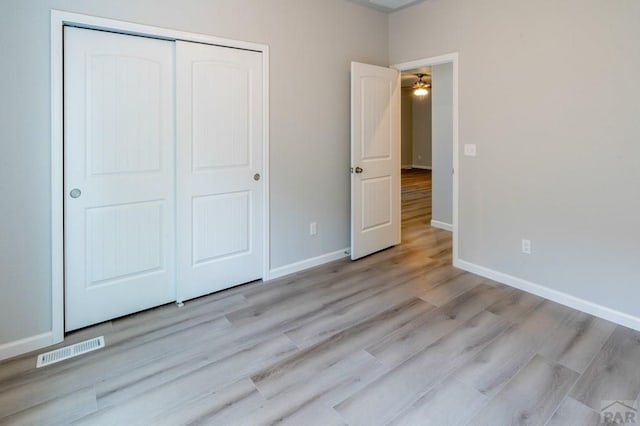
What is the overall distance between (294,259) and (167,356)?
159 centimetres

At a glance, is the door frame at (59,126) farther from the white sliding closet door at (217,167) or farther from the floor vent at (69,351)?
the white sliding closet door at (217,167)

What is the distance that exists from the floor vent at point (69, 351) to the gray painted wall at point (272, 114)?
0.65 ft

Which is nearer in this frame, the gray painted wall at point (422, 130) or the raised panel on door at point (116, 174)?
the raised panel on door at point (116, 174)

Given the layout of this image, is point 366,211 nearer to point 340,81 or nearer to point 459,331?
point 340,81

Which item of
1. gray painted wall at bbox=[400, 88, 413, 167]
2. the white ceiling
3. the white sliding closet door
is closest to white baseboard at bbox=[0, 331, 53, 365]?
the white sliding closet door

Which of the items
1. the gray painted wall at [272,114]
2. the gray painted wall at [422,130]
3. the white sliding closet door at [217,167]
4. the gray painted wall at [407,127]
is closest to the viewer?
the gray painted wall at [272,114]

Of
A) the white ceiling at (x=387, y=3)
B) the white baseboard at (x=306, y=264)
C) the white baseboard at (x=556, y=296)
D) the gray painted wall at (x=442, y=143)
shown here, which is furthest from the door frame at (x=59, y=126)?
the gray painted wall at (x=442, y=143)

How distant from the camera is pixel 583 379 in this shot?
202 centimetres

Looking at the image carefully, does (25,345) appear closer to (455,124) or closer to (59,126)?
(59,126)

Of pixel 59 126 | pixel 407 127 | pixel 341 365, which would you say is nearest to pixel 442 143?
pixel 341 365

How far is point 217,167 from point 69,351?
1.59 meters

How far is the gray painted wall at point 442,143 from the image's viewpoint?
5.27 meters

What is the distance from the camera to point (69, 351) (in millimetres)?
2346

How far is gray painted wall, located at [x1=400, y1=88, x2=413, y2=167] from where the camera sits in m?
13.0
